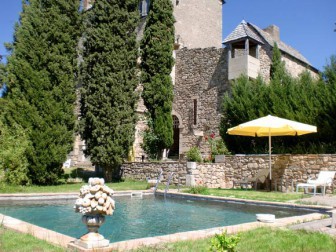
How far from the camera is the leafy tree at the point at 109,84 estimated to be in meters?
15.6

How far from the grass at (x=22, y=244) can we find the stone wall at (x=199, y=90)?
16.9 m

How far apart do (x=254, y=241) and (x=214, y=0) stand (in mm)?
28735

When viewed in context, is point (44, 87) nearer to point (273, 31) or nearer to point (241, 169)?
point (241, 169)

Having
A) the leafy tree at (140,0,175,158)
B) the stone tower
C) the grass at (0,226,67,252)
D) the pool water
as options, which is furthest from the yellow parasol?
the stone tower

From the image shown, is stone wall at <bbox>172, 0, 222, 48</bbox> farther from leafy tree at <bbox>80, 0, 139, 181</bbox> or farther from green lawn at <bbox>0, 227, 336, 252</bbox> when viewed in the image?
green lawn at <bbox>0, 227, 336, 252</bbox>

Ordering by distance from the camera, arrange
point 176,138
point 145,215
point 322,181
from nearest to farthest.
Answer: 1. point 145,215
2. point 322,181
3. point 176,138

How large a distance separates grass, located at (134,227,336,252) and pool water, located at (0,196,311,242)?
5.96ft

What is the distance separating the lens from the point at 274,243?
4480mm

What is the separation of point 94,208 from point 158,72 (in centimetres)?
1483

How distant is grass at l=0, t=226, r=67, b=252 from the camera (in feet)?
13.1

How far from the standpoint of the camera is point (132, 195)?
39.2 ft

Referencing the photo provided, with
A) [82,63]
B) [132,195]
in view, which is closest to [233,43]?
[82,63]

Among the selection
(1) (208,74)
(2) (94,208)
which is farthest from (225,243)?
(1) (208,74)

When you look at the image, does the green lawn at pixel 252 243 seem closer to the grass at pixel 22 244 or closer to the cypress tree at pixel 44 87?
the grass at pixel 22 244
